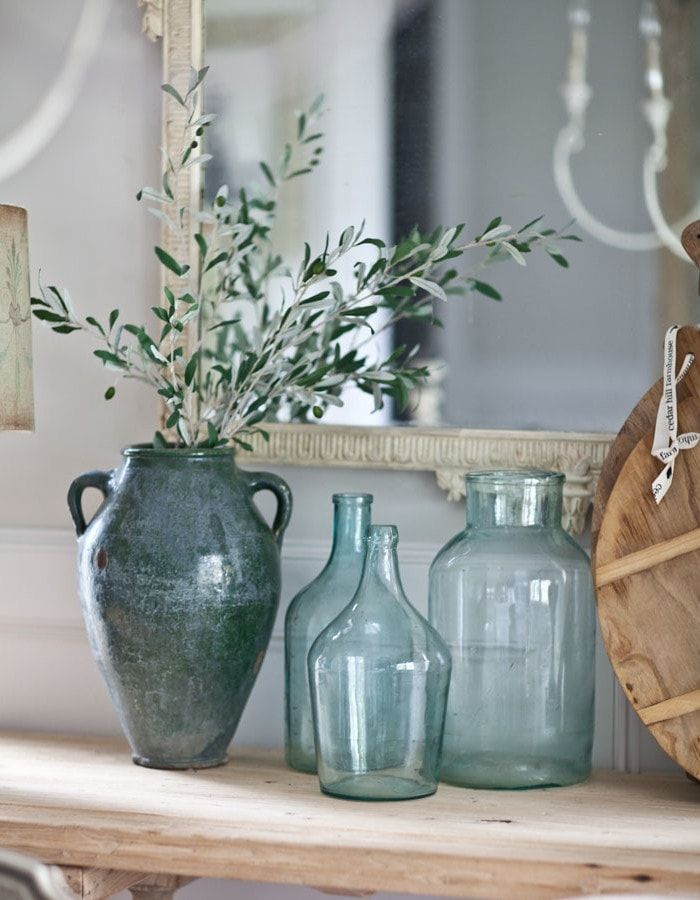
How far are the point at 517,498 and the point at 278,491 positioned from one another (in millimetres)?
306

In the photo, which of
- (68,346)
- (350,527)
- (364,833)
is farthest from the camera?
(68,346)

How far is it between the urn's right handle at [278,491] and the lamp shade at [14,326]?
29cm

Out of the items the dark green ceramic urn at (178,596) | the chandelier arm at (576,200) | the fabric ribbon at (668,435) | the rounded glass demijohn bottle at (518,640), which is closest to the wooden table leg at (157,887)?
the dark green ceramic urn at (178,596)

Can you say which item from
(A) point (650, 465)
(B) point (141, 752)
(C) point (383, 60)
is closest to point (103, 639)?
(B) point (141, 752)

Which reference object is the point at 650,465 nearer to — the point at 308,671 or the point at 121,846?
the point at 308,671

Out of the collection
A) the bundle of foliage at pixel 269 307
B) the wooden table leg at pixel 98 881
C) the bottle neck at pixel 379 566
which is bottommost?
the wooden table leg at pixel 98 881

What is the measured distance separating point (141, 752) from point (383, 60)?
0.96m

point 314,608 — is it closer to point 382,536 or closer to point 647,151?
point 382,536

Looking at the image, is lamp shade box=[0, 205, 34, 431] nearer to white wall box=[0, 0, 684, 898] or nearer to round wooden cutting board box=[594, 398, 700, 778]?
white wall box=[0, 0, 684, 898]

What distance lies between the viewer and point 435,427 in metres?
1.68

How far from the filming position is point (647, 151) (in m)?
1.62

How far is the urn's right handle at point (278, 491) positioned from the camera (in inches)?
63.1

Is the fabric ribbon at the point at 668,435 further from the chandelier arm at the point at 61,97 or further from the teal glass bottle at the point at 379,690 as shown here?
the chandelier arm at the point at 61,97

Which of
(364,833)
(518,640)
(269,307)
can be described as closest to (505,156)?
(269,307)
